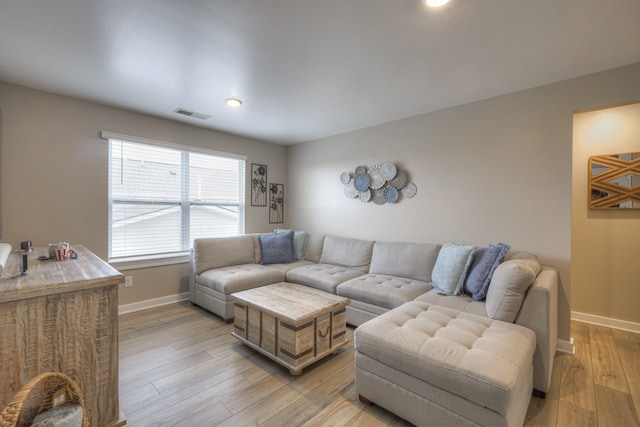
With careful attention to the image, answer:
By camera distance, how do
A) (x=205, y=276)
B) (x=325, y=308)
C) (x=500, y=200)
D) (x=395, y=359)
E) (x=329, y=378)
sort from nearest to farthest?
1. (x=395, y=359)
2. (x=329, y=378)
3. (x=325, y=308)
4. (x=500, y=200)
5. (x=205, y=276)

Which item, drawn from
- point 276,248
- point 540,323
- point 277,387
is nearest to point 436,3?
point 540,323

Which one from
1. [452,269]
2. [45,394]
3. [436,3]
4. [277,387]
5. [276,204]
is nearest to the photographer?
[45,394]

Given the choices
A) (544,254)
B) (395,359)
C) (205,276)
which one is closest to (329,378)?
(395,359)

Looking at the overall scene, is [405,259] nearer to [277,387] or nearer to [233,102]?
[277,387]

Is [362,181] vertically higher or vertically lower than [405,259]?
higher

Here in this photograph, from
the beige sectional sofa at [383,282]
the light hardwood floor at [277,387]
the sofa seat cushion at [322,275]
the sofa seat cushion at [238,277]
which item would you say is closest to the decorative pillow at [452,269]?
the beige sectional sofa at [383,282]

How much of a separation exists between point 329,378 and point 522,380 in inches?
48.6

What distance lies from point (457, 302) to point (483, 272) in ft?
1.16

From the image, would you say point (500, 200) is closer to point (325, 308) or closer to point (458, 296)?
point (458, 296)

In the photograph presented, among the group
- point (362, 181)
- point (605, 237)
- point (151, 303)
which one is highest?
point (362, 181)

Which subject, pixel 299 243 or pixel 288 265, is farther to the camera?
pixel 299 243

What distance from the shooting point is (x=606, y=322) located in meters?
3.02

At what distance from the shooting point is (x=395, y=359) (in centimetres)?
161

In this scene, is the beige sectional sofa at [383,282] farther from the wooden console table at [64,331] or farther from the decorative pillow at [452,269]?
the wooden console table at [64,331]
